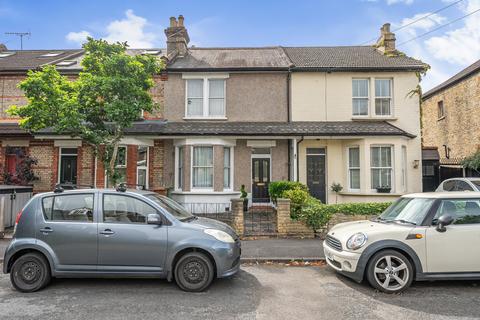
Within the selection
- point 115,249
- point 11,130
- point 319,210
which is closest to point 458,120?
point 319,210

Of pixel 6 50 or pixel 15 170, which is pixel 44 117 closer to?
pixel 15 170

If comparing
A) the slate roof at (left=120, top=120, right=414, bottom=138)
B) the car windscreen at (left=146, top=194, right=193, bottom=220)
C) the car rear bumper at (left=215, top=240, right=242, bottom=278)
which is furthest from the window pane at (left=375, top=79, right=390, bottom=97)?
the car rear bumper at (left=215, top=240, right=242, bottom=278)

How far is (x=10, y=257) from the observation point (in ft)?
16.7

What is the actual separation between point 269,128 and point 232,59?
15.3 ft

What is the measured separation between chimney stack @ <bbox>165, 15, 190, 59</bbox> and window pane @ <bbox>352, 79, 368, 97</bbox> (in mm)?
8455

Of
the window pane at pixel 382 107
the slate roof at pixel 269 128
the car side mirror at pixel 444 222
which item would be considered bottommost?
the car side mirror at pixel 444 222

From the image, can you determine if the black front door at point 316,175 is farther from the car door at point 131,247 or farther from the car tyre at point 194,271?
the car door at point 131,247

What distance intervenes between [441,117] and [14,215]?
23603 millimetres

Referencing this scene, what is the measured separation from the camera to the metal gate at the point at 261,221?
361 inches

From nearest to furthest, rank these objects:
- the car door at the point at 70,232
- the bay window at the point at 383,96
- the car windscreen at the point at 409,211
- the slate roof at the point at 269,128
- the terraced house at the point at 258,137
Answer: the car door at the point at 70,232
the car windscreen at the point at 409,211
the slate roof at the point at 269,128
the terraced house at the point at 258,137
the bay window at the point at 383,96

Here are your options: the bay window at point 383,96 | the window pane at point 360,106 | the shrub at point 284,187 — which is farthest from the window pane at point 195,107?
the bay window at point 383,96

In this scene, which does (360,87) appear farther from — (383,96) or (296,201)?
(296,201)

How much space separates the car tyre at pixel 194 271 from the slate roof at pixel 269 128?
7831 mm

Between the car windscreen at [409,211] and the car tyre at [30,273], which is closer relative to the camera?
the car tyre at [30,273]
